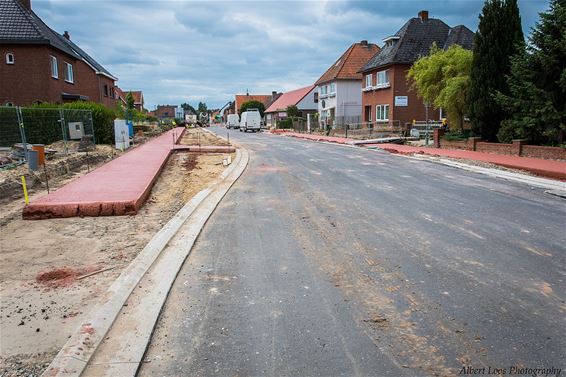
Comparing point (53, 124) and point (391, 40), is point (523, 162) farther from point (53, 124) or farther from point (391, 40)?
point (391, 40)

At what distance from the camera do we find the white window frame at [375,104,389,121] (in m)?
41.6

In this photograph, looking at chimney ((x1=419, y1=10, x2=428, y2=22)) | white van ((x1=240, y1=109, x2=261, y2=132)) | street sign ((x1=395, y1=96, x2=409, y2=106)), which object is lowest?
white van ((x1=240, y1=109, x2=261, y2=132))

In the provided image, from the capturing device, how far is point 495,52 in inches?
821

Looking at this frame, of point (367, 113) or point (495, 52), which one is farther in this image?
point (367, 113)

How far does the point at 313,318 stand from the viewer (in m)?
4.07

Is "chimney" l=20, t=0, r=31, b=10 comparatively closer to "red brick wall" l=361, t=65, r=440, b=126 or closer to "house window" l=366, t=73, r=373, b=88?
"red brick wall" l=361, t=65, r=440, b=126

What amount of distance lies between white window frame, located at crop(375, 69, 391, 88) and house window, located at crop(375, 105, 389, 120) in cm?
195

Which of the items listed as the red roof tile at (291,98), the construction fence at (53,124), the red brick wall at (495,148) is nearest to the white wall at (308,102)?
the red roof tile at (291,98)

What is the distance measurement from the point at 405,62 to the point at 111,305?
39.1m

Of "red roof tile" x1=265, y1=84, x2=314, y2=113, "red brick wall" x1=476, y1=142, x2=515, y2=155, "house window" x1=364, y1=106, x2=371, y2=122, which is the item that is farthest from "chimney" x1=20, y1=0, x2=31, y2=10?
"red roof tile" x1=265, y1=84, x2=314, y2=113

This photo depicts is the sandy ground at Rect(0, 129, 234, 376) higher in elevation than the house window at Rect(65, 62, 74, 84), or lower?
lower

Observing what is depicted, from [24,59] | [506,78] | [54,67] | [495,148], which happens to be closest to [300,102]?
[54,67]

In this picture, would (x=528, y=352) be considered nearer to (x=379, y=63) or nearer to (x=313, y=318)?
(x=313, y=318)

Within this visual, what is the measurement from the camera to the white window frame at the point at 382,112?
1639 inches
